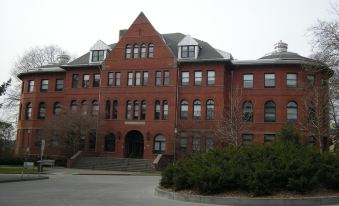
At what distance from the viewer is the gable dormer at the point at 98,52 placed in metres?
53.2

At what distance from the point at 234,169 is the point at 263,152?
6.35 ft

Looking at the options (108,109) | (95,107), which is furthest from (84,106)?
(108,109)

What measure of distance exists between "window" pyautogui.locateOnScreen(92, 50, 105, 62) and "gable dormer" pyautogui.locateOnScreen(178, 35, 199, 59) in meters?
9.97

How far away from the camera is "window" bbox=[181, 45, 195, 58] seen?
48.8 metres

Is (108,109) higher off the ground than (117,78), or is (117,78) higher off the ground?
(117,78)

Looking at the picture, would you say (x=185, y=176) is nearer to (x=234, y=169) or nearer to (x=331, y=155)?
(x=234, y=169)

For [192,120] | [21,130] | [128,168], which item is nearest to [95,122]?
[128,168]

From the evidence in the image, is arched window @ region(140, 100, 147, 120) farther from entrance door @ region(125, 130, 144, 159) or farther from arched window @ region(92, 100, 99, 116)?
arched window @ region(92, 100, 99, 116)

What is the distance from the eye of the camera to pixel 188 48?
1933 inches

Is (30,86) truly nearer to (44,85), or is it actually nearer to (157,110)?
(44,85)

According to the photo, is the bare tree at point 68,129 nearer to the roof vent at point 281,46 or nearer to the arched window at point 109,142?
the arched window at point 109,142

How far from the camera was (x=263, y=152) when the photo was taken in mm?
17922

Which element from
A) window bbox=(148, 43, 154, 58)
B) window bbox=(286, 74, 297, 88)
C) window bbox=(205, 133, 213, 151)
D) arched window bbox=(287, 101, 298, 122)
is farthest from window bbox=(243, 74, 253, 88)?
window bbox=(148, 43, 154, 58)

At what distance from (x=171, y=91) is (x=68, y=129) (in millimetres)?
11700
